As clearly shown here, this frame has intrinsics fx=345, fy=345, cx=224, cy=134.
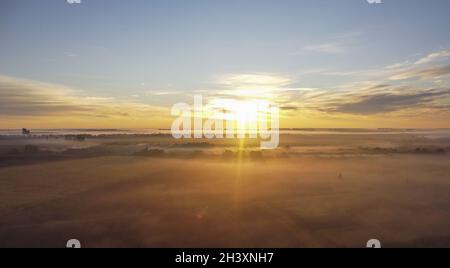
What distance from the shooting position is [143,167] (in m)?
23.9

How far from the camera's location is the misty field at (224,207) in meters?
10.6

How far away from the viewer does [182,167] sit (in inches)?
942

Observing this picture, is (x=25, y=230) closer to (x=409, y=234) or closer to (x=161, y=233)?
(x=161, y=233)

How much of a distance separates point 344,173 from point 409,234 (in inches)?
415

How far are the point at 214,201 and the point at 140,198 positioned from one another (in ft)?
10.7

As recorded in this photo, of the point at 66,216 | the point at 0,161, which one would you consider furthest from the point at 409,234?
the point at 0,161

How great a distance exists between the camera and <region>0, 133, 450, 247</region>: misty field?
10.6 metres

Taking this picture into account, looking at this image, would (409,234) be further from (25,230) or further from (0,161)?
(0,161)

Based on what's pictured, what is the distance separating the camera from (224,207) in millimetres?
13516

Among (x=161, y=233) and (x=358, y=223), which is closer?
(x=161, y=233)

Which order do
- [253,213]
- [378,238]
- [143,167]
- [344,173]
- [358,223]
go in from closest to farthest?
[378,238] → [358,223] → [253,213] → [344,173] → [143,167]
